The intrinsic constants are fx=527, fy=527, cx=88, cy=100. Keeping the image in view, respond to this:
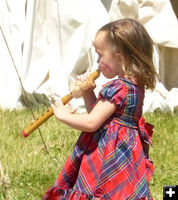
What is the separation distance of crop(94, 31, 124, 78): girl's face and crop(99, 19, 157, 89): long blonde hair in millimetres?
21

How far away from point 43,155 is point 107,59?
121cm

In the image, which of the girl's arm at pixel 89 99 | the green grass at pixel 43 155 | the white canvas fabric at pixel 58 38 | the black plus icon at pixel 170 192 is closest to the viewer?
the black plus icon at pixel 170 192

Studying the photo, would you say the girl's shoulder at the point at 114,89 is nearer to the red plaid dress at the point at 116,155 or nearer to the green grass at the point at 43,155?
the red plaid dress at the point at 116,155

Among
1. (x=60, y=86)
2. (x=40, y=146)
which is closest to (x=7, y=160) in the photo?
(x=40, y=146)

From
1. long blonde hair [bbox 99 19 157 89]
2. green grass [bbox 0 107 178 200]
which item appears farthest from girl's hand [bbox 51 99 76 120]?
green grass [bbox 0 107 178 200]

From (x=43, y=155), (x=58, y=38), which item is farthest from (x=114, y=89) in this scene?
(x=58, y=38)

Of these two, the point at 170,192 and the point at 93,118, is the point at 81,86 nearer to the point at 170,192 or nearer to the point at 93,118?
the point at 93,118

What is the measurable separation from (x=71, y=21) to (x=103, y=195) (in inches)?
102

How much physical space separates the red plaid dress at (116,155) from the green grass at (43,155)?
0.45 meters

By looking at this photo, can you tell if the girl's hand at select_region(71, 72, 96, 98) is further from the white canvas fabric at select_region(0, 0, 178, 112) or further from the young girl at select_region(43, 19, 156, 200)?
the white canvas fabric at select_region(0, 0, 178, 112)

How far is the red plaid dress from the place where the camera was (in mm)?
2178

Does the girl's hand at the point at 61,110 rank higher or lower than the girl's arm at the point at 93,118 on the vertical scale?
higher

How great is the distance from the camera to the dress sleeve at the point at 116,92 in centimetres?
216

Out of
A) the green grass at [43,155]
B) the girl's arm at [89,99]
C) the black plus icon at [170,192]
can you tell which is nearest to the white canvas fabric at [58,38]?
the green grass at [43,155]
